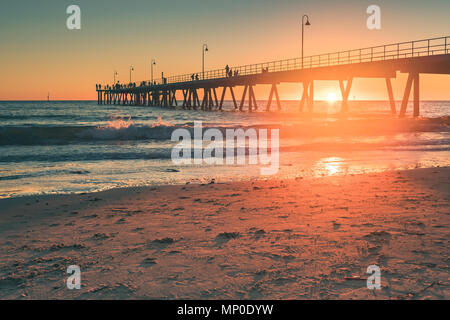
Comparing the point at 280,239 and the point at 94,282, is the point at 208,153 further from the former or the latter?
the point at 94,282

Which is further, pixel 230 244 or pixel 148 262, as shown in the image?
pixel 230 244

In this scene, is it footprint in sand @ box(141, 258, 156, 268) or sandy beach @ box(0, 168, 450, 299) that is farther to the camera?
footprint in sand @ box(141, 258, 156, 268)

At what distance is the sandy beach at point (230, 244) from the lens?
10.6 feet

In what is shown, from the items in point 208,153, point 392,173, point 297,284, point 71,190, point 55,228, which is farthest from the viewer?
point 208,153

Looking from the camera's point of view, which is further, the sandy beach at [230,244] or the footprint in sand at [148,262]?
the footprint in sand at [148,262]

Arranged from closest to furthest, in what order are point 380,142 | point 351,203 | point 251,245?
point 251,245
point 351,203
point 380,142

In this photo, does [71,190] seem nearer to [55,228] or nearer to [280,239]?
[55,228]

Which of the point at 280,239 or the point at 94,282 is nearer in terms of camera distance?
the point at 94,282

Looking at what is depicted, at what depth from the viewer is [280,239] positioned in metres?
4.44

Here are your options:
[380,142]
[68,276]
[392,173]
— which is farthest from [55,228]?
[380,142]

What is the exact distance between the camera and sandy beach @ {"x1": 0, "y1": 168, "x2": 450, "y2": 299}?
323 cm

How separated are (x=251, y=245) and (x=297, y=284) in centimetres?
105

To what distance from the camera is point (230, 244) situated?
431cm
